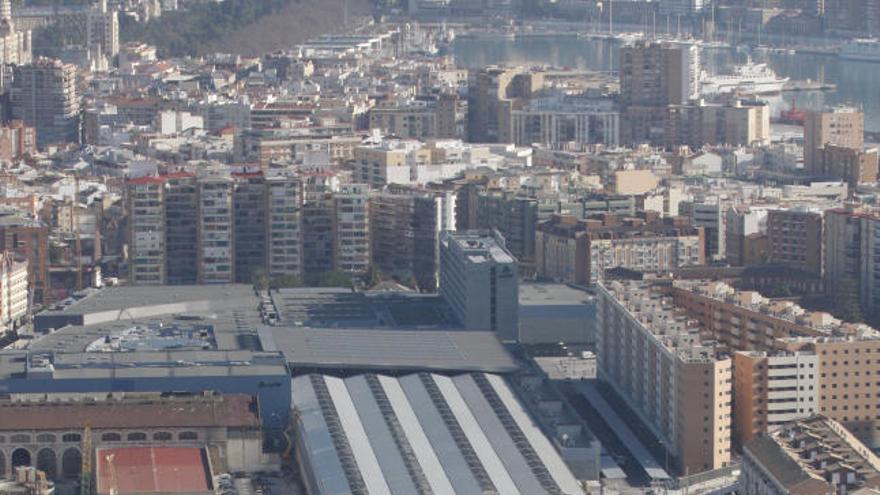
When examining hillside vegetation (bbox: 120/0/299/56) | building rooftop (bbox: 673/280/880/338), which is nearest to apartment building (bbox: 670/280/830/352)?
building rooftop (bbox: 673/280/880/338)

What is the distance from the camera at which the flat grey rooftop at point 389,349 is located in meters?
15.3

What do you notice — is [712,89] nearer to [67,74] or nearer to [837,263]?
[67,74]

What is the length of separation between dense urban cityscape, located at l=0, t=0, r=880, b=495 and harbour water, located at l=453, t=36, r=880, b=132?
0.93m

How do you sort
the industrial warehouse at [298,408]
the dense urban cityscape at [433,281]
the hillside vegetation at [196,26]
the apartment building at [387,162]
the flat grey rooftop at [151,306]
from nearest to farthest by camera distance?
1. the industrial warehouse at [298,408]
2. the dense urban cityscape at [433,281]
3. the flat grey rooftop at [151,306]
4. the apartment building at [387,162]
5. the hillside vegetation at [196,26]

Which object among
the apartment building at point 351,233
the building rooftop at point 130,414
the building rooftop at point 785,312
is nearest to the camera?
the building rooftop at point 130,414

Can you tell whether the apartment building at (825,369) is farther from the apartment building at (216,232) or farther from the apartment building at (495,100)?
the apartment building at (495,100)

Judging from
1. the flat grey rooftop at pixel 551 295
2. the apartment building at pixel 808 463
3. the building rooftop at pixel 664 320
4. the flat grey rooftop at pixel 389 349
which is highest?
the building rooftop at pixel 664 320

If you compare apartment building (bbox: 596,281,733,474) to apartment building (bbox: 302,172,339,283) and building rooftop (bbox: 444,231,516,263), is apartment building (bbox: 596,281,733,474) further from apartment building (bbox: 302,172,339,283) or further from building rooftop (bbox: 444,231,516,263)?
apartment building (bbox: 302,172,339,283)

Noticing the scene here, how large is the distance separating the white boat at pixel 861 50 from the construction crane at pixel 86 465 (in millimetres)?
26963

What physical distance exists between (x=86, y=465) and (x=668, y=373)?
9.03ft

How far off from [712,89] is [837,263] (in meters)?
13.5

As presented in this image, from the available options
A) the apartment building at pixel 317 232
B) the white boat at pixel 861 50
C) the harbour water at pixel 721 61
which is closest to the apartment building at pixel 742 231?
the apartment building at pixel 317 232

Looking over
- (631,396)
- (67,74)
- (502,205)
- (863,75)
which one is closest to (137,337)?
(631,396)

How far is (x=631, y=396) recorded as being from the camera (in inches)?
606
